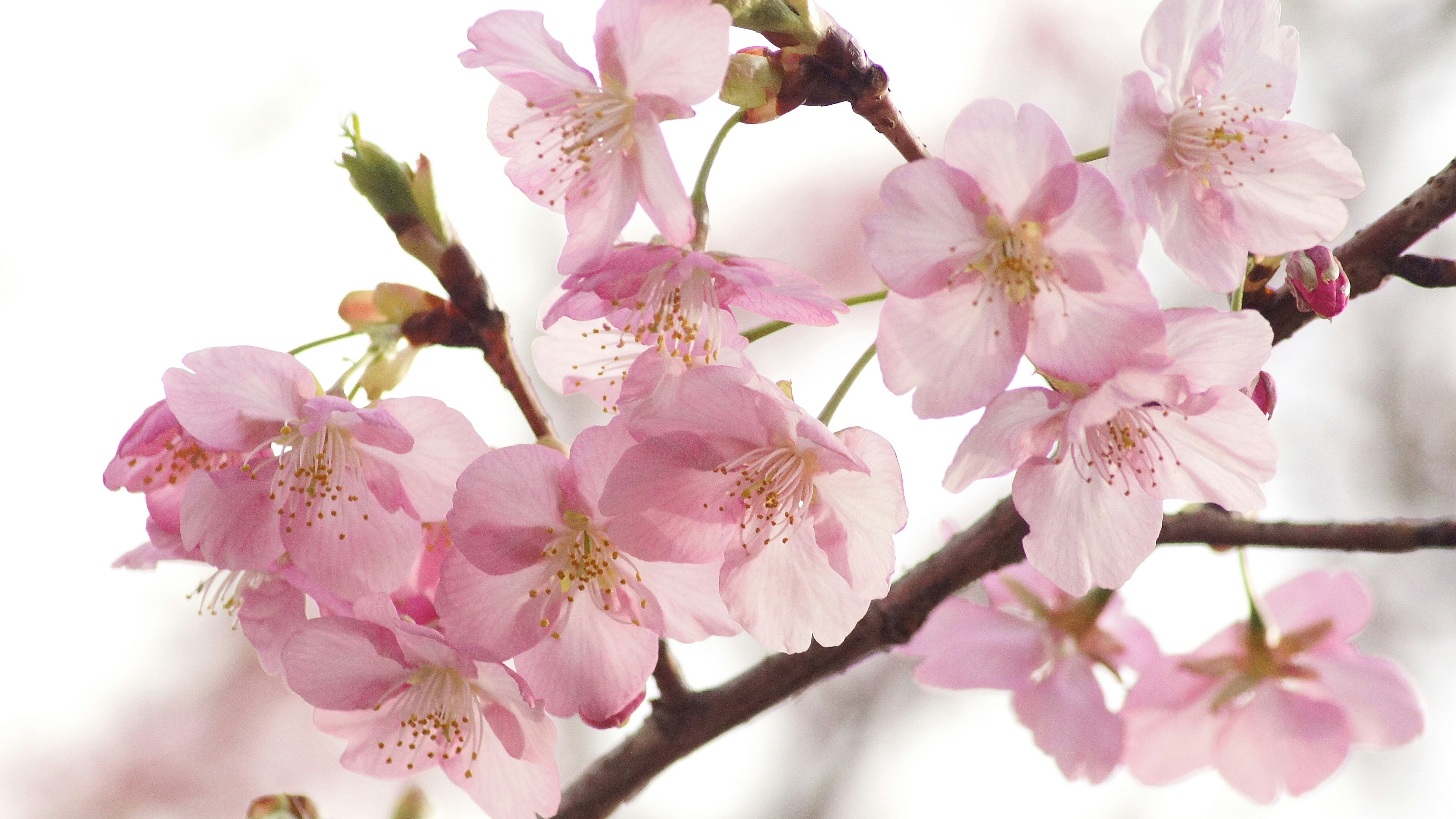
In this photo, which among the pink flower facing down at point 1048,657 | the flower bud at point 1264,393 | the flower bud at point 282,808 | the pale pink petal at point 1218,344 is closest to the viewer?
the pale pink petal at point 1218,344

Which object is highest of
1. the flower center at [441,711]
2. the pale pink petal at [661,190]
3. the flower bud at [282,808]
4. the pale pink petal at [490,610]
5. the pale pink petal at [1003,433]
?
the pale pink petal at [661,190]

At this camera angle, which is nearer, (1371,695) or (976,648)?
(1371,695)

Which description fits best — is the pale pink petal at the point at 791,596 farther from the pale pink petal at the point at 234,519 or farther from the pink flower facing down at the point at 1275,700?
the pink flower facing down at the point at 1275,700

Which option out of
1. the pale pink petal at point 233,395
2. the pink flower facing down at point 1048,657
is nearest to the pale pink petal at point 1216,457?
the pink flower facing down at point 1048,657

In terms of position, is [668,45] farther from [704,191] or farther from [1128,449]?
[1128,449]

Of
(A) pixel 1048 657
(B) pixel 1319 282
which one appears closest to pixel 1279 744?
(A) pixel 1048 657

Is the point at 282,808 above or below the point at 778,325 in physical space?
below
